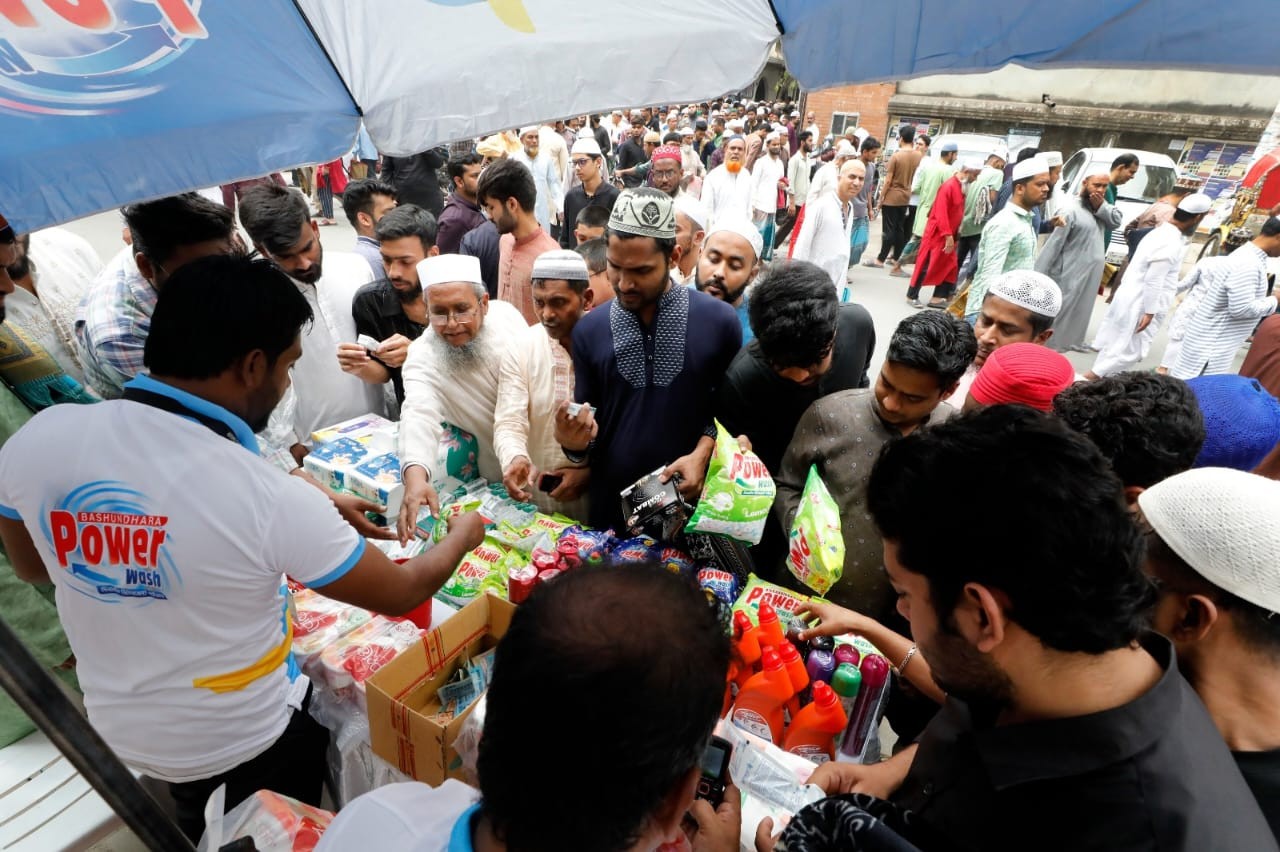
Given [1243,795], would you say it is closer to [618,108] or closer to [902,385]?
[902,385]

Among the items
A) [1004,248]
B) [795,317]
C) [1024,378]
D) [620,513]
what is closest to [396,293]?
[620,513]

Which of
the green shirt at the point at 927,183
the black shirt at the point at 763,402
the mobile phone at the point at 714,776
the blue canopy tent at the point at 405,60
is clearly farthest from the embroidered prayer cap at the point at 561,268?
the green shirt at the point at 927,183

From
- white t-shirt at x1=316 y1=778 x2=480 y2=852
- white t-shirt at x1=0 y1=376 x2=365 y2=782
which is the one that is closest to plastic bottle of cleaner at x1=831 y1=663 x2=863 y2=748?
white t-shirt at x1=316 y1=778 x2=480 y2=852

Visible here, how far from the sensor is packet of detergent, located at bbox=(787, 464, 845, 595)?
1787 mm

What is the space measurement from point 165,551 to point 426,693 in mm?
837

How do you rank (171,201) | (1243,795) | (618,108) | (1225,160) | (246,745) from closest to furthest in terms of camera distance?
(1243,795), (618,108), (246,745), (171,201), (1225,160)

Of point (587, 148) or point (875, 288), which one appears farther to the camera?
point (875, 288)

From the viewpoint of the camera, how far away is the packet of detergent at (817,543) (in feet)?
5.86

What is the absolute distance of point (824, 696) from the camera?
61.8 inches

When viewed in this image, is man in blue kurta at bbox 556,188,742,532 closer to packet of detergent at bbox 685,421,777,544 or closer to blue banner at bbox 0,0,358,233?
packet of detergent at bbox 685,421,777,544

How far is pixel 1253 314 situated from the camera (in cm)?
498

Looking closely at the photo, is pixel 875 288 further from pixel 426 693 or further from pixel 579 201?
pixel 426 693

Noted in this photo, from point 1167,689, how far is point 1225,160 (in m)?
17.7

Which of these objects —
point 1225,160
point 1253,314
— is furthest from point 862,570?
point 1225,160
